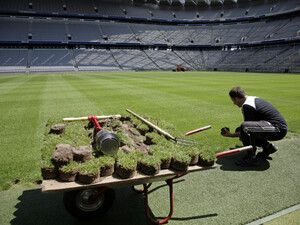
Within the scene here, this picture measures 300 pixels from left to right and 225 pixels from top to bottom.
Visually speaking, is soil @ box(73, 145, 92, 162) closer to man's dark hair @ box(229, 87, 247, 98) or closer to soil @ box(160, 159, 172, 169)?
soil @ box(160, 159, 172, 169)

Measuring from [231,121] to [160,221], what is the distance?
5680mm

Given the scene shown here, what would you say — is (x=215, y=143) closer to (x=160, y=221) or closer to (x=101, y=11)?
(x=160, y=221)

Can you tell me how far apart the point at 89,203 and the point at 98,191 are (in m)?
0.20

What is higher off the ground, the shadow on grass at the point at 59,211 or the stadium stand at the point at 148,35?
the stadium stand at the point at 148,35

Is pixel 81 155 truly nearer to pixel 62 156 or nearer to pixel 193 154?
pixel 62 156

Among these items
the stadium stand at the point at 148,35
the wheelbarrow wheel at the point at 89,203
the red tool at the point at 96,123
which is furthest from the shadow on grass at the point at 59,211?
the stadium stand at the point at 148,35

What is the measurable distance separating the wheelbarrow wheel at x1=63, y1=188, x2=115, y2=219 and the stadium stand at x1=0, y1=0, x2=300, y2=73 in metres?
44.9

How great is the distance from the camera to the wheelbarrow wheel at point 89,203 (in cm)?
267

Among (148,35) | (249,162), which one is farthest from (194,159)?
(148,35)

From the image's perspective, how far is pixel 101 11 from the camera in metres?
59.4

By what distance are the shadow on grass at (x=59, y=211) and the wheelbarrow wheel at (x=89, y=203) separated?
0.11 meters

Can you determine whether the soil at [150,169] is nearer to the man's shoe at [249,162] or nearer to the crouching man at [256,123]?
the crouching man at [256,123]

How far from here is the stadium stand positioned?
152 ft

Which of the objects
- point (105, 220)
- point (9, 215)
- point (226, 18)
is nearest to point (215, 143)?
point (105, 220)
